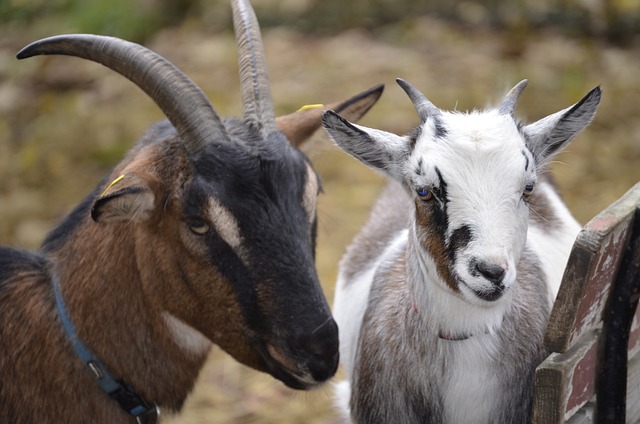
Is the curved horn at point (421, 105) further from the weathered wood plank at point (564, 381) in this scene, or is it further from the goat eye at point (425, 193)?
the weathered wood plank at point (564, 381)

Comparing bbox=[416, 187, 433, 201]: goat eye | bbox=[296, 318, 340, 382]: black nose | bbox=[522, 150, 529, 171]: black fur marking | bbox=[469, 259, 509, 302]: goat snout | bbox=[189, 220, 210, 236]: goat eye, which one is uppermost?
bbox=[522, 150, 529, 171]: black fur marking

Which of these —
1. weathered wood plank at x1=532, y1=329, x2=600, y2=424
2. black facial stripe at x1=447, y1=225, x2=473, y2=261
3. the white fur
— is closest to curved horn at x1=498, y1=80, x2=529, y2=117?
black facial stripe at x1=447, y1=225, x2=473, y2=261

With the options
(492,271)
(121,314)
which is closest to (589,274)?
(492,271)

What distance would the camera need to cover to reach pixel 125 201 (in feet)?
11.0

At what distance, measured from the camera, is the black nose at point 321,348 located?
3.36 metres

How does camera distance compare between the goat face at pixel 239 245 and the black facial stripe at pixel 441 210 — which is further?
the goat face at pixel 239 245

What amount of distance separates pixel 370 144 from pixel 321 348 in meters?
0.82

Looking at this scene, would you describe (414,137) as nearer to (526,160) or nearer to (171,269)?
(526,160)

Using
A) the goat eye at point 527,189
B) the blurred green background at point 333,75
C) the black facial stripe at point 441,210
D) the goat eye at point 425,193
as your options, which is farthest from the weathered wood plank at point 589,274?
the blurred green background at point 333,75

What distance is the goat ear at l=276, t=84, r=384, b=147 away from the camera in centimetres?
392

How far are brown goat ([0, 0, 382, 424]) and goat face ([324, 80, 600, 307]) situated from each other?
417 mm

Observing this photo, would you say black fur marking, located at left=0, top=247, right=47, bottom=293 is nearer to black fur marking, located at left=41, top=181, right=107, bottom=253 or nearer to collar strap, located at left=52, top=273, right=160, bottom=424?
black fur marking, located at left=41, top=181, right=107, bottom=253

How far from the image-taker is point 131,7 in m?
10.2

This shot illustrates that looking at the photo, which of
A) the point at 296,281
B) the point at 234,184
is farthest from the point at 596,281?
the point at 234,184
